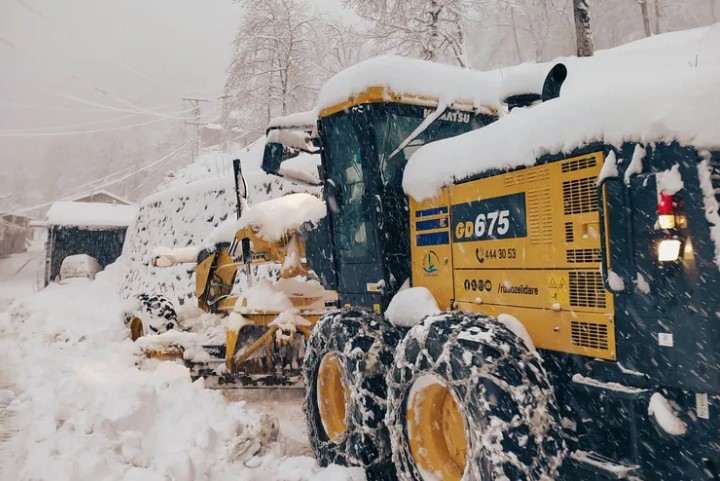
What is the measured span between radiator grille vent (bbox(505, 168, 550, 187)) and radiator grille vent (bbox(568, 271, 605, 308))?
556mm

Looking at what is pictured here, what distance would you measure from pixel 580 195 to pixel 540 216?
0.96ft

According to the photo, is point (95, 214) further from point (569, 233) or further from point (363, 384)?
point (569, 233)

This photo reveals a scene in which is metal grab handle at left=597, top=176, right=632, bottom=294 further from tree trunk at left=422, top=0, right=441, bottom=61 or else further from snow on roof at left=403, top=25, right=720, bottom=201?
tree trunk at left=422, top=0, right=441, bottom=61

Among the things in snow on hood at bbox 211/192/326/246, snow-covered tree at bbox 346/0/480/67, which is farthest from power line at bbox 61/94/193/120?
snow-covered tree at bbox 346/0/480/67

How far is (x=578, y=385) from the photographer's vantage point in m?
3.06

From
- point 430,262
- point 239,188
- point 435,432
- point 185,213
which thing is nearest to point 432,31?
point 185,213

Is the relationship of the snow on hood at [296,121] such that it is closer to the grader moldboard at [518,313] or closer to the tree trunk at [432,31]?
the grader moldboard at [518,313]

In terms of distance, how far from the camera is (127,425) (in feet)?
15.2

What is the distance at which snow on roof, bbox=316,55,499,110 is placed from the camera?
4523 mm

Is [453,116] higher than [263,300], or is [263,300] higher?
[453,116]

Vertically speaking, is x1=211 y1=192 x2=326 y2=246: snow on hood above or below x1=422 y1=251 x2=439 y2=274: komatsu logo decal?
above

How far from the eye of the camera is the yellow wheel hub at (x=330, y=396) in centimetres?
467

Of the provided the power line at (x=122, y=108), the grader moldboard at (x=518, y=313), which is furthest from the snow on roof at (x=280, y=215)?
the power line at (x=122, y=108)

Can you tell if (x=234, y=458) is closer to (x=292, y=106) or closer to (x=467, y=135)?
(x=467, y=135)
